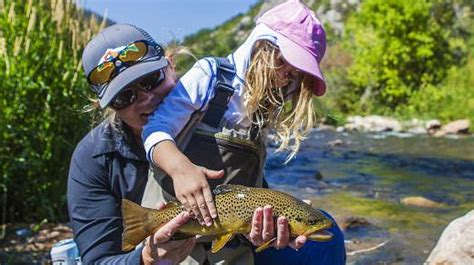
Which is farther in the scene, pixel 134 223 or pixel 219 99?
pixel 219 99

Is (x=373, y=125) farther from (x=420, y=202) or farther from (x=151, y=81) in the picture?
(x=151, y=81)

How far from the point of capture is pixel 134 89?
256 cm

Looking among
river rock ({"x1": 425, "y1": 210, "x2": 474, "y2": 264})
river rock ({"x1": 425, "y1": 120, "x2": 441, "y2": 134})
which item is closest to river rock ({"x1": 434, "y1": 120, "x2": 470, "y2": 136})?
river rock ({"x1": 425, "y1": 120, "x2": 441, "y2": 134})

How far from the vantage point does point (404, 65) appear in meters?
29.7

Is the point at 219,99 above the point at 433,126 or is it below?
above

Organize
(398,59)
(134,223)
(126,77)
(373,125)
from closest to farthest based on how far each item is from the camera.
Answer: (134,223) → (126,77) → (373,125) → (398,59)

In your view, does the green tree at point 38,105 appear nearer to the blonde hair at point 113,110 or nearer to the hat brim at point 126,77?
the blonde hair at point 113,110

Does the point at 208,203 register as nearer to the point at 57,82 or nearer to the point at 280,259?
the point at 280,259

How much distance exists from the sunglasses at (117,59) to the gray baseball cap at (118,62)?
0.01 meters

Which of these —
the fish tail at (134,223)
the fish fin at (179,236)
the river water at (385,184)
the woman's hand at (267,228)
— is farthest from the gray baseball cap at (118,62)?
the river water at (385,184)

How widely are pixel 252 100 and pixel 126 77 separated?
1.44 ft

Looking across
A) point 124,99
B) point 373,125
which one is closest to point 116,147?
point 124,99

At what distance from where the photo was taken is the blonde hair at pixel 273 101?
8.57 ft

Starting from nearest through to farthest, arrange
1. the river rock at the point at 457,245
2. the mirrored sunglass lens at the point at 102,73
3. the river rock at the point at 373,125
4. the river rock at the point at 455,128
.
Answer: the mirrored sunglass lens at the point at 102,73, the river rock at the point at 457,245, the river rock at the point at 455,128, the river rock at the point at 373,125
